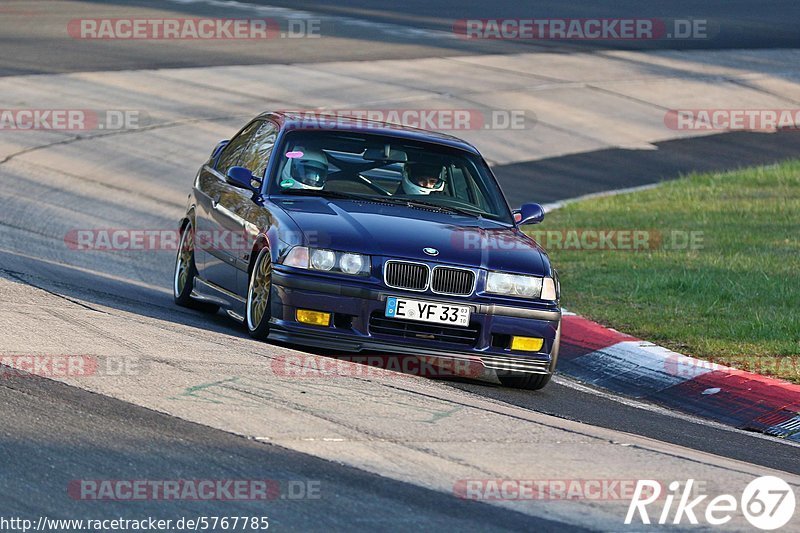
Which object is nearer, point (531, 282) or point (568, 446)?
point (568, 446)

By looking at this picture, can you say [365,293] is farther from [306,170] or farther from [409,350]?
[306,170]

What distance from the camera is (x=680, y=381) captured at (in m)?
9.62

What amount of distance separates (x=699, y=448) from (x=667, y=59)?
77.2 ft

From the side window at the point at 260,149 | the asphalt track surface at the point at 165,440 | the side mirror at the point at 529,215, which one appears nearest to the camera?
the asphalt track surface at the point at 165,440

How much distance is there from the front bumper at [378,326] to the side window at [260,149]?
1623 mm

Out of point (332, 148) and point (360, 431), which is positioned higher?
point (332, 148)

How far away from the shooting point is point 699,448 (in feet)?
25.2

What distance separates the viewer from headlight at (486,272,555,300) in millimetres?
8742

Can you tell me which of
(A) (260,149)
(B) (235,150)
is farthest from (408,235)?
(B) (235,150)

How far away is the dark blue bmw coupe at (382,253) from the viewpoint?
861cm

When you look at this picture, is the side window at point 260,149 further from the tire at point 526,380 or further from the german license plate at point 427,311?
the tire at point 526,380

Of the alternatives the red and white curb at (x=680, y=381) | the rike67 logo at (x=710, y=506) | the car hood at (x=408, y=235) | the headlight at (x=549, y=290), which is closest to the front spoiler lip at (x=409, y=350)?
the headlight at (x=549, y=290)

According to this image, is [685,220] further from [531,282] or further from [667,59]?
[667,59]

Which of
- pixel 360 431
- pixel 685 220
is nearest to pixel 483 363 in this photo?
pixel 360 431
